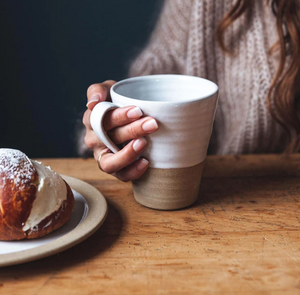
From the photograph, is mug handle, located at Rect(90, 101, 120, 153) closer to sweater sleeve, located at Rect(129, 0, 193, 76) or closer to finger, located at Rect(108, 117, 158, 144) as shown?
finger, located at Rect(108, 117, 158, 144)

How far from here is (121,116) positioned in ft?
1.70

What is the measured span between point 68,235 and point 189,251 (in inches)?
6.0

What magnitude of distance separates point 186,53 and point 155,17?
0.21 meters

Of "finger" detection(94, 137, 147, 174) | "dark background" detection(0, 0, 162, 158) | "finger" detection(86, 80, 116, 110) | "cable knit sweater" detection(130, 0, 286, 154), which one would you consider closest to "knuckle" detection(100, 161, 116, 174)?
"finger" detection(94, 137, 147, 174)

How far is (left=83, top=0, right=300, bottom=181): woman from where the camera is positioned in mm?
960

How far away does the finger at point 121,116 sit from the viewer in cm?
51

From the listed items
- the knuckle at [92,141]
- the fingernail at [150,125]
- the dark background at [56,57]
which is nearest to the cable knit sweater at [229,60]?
the dark background at [56,57]

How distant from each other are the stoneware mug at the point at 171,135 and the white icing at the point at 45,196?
0.09 m

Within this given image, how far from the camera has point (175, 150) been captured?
1.75 feet

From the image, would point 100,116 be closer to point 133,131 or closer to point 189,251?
point 133,131

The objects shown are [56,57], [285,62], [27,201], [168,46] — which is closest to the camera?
[27,201]

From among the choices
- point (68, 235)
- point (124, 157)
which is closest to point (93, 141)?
point (124, 157)

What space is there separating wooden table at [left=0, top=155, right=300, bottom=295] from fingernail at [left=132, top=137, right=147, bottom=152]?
0.36ft

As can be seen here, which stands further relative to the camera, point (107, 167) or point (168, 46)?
point (168, 46)
